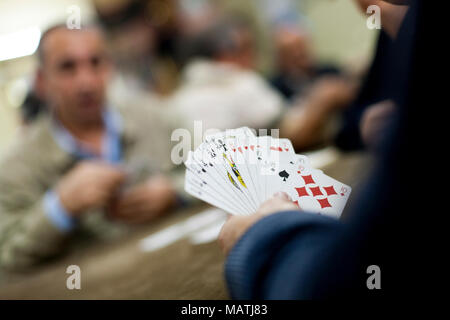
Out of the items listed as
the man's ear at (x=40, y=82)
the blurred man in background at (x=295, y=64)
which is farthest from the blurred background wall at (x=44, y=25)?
the man's ear at (x=40, y=82)

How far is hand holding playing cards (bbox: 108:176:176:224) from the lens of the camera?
4.83 ft

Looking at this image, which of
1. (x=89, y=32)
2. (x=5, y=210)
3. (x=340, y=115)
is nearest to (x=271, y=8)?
(x=340, y=115)

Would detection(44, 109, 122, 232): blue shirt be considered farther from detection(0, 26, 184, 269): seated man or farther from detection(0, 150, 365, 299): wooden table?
detection(0, 150, 365, 299): wooden table

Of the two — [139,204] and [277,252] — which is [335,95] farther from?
[277,252]

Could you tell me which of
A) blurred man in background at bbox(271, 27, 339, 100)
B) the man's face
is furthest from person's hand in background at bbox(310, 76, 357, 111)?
the man's face

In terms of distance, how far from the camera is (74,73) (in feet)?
4.75

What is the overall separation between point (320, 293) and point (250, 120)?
1814mm

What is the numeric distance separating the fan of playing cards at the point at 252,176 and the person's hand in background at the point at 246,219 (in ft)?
0.06

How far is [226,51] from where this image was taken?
7.89 ft

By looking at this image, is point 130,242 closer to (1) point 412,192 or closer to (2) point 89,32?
(2) point 89,32

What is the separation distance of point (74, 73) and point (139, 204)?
529 millimetres

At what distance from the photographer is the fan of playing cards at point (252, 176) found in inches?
18.8

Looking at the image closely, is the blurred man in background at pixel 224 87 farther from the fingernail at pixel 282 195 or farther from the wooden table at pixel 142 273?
the fingernail at pixel 282 195

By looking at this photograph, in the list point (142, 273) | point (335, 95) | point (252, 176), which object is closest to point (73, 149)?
point (142, 273)
